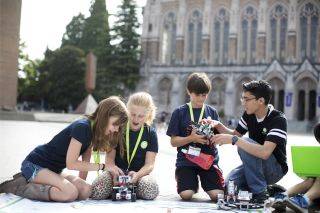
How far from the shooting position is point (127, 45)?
4206 cm

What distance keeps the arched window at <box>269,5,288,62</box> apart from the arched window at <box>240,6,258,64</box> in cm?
137

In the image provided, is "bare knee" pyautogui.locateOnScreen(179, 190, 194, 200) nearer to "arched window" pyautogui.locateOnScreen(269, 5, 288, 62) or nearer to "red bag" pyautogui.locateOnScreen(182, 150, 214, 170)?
"red bag" pyautogui.locateOnScreen(182, 150, 214, 170)

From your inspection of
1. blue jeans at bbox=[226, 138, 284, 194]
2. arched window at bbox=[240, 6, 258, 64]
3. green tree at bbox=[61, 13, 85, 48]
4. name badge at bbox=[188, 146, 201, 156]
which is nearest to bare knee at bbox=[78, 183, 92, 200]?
name badge at bbox=[188, 146, 201, 156]

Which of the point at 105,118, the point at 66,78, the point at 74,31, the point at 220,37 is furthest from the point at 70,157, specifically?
the point at 74,31

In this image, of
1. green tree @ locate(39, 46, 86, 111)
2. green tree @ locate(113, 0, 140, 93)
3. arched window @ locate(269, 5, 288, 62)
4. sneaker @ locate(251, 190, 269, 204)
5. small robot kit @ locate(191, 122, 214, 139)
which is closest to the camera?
sneaker @ locate(251, 190, 269, 204)

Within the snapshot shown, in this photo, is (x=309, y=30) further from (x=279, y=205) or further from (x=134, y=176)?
(x=279, y=205)

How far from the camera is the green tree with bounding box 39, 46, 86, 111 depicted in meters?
45.8

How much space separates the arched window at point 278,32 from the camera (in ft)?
121

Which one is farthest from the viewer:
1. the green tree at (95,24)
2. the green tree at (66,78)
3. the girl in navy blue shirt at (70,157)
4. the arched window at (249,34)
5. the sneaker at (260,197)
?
the green tree at (95,24)

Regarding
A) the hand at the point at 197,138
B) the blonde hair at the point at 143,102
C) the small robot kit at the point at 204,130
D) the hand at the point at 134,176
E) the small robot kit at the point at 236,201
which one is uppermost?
the blonde hair at the point at 143,102

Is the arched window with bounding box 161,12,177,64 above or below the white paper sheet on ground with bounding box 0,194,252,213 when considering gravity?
above

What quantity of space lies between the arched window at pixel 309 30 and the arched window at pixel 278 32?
51.3 inches

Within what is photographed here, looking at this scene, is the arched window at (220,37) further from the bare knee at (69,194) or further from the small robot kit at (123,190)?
the bare knee at (69,194)

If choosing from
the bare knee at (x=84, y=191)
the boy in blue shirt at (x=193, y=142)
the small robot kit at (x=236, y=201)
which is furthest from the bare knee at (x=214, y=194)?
the bare knee at (x=84, y=191)
